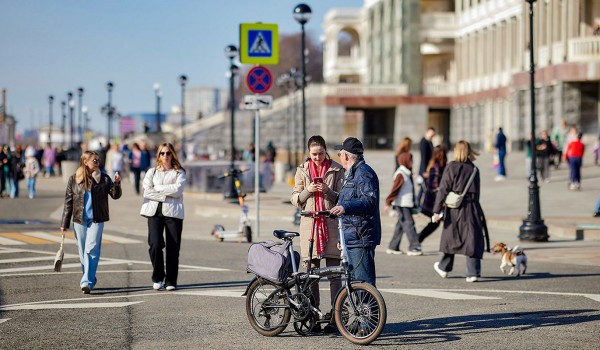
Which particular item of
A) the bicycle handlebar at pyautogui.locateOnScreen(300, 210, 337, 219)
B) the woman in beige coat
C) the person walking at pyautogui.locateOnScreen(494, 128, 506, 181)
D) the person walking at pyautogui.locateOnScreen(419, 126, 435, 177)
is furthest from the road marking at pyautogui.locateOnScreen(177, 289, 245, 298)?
the person walking at pyautogui.locateOnScreen(494, 128, 506, 181)

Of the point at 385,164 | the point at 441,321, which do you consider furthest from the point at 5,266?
the point at 385,164

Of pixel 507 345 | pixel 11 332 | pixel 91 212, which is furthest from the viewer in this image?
pixel 91 212

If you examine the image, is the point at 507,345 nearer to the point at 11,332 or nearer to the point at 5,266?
the point at 11,332

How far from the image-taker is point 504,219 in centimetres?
2553

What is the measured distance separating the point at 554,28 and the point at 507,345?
162ft

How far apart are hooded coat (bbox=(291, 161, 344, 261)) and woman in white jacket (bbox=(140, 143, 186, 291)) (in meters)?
3.29

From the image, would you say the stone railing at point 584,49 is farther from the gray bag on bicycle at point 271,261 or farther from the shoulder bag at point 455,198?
the gray bag on bicycle at point 271,261

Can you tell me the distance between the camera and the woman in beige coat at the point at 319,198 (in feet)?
36.4

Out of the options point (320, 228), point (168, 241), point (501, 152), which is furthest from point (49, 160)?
point (320, 228)

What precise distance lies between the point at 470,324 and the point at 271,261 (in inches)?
88.7

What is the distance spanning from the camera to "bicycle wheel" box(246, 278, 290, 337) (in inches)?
429

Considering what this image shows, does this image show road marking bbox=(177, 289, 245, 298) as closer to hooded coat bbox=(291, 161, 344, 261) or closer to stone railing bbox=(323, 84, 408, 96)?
hooded coat bbox=(291, 161, 344, 261)

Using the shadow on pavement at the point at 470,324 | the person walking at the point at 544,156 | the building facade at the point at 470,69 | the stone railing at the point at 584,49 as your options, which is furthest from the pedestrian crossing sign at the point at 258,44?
the stone railing at the point at 584,49

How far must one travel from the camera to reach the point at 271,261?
10695 mm
